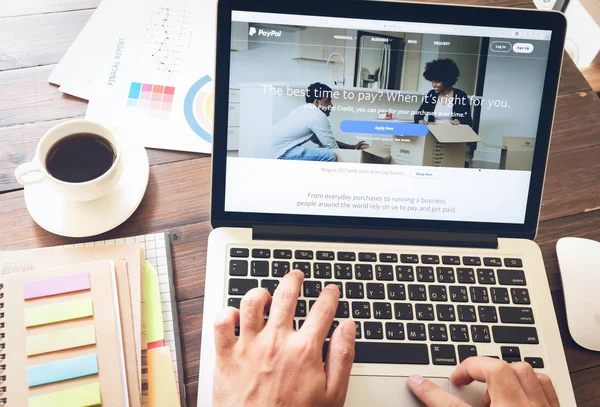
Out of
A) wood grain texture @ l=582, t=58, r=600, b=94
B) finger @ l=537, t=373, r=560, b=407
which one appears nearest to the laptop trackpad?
finger @ l=537, t=373, r=560, b=407

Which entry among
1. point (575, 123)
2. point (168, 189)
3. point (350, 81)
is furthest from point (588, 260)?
point (168, 189)

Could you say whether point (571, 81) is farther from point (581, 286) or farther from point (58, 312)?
point (58, 312)

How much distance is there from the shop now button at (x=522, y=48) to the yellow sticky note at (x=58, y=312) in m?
0.62

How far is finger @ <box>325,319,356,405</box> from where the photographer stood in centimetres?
57

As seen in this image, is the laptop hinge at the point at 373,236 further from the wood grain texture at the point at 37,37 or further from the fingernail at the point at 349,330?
the wood grain texture at the point at 37,37

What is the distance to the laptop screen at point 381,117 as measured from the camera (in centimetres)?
65

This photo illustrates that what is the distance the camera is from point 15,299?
620 millimetres

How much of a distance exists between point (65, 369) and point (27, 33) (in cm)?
→ 59

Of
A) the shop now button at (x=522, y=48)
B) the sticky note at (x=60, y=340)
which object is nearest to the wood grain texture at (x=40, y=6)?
the sticky note at (x=60, y=340)

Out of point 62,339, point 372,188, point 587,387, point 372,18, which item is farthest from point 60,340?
point 587,387

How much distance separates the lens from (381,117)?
2.21ft

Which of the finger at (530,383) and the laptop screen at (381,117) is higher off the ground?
the laptop screen at (381,117)

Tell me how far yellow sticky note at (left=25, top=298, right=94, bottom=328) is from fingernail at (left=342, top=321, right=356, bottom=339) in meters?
0.30

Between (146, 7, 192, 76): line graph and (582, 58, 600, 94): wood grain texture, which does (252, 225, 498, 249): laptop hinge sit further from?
(582, 58, 600, 94): wood grain texture
